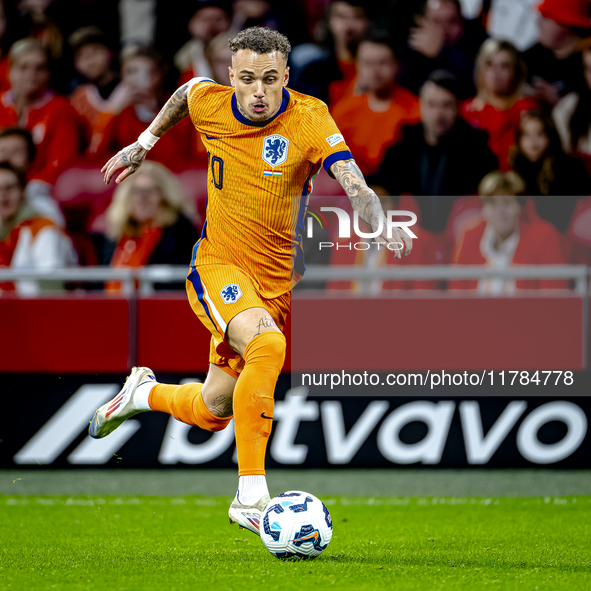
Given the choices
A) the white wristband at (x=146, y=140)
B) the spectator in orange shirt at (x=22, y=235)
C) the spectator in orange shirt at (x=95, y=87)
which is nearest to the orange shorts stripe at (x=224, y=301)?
the white wristband at (x=146, y=140)

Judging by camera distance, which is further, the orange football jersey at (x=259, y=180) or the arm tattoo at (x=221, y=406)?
the arm tattoo at (x=221, y=406)

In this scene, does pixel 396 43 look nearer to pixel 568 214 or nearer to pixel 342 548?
pixel 568 214

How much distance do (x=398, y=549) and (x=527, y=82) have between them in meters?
5.29

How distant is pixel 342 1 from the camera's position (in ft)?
27.4

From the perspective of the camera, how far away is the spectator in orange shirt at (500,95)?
7703 mm

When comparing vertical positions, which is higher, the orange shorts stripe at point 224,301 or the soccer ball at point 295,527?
the orange shorts stripe at point 224,301

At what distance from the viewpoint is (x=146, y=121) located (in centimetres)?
827

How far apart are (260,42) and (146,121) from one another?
4579mm

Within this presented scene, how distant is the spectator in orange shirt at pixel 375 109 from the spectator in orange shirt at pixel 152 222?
1.72 m

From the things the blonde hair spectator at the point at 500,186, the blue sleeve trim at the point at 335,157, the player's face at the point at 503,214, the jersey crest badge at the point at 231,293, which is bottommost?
the player's face at the point at 503,214

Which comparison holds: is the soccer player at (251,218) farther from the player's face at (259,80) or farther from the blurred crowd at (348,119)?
the blurred crowd at (348,119)

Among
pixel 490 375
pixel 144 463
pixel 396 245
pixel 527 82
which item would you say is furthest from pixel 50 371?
pixel 527 82

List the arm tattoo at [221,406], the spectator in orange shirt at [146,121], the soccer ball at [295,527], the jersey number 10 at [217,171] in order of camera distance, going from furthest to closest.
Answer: the spectator in orange shirt at [146,121] < the arm tattoo at [221,406] < the jersey number 10 at [217,171] < the soccer ball at [295,527]

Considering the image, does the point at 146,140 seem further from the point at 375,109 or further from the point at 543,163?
the point at 543,163
